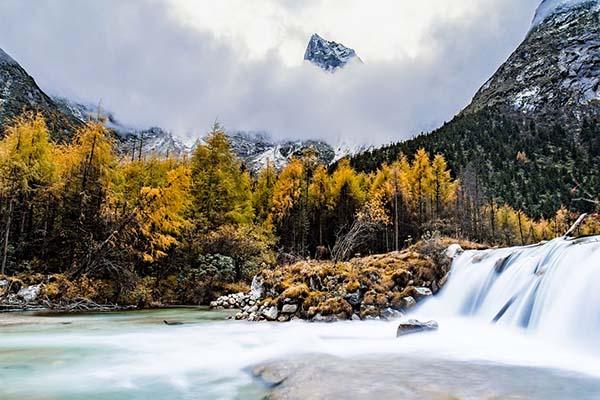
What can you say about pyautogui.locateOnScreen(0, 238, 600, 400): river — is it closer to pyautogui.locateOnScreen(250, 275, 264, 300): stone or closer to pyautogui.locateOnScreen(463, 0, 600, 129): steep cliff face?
pyautogui.locateOnScreen(250, 275, 264, 300): stone

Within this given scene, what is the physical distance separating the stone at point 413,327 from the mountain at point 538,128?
33.2 m

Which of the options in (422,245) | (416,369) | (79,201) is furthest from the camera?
(79,201)

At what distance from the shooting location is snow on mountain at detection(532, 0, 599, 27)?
154375 mm

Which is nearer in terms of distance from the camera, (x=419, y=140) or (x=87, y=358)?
(x=87, y=358)

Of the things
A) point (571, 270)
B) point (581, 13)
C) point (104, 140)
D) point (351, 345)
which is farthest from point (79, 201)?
point (581, 13)

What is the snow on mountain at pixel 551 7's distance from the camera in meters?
154

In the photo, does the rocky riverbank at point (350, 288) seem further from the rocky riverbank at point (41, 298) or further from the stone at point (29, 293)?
the stone at point (29, 293)

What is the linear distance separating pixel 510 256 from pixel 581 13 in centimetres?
17475

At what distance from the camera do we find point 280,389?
15.2ft

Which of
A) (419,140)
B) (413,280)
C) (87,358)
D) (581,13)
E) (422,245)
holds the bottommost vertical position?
(87,358)

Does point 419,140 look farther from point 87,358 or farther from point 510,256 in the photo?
point 87,358

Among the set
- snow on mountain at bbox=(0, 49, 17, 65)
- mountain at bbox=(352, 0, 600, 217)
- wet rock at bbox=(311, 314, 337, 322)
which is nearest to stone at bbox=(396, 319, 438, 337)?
wet rock at bbox=(311, 314, 337, 322)

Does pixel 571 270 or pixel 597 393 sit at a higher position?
pixel 571 270

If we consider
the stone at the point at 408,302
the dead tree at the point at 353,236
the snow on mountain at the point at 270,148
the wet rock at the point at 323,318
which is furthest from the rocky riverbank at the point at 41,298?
the snow on mountain at the point at 270,148
